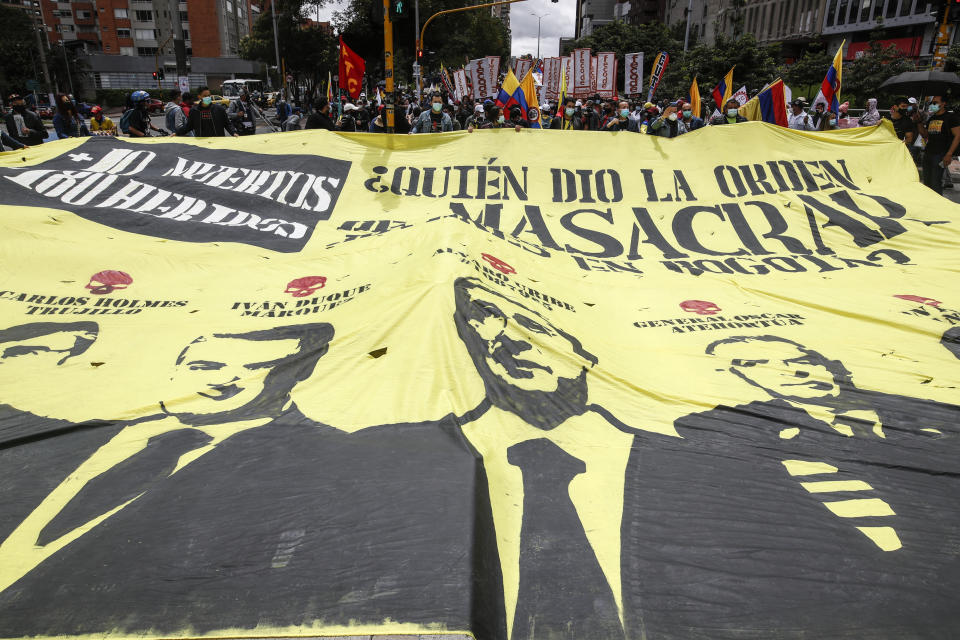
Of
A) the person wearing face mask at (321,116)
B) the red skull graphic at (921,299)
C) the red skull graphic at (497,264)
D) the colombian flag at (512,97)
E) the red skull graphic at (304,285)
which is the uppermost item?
the colombian flag at (512,97)

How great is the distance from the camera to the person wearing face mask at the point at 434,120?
39.4ft

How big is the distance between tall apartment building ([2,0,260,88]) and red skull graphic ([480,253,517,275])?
257 ft

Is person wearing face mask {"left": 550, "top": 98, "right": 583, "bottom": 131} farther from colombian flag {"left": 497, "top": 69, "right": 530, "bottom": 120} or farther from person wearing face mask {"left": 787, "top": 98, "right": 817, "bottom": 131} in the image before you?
person wearing face mask {"left": 787, "top": 98, "right": 817, "bottom": 131}

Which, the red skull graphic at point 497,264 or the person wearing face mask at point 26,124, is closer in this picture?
the red skull graphic at point 497,264

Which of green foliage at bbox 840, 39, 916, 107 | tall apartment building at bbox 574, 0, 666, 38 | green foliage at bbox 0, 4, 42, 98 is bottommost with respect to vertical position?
green foliage at bbox 840, 39, 916, 107

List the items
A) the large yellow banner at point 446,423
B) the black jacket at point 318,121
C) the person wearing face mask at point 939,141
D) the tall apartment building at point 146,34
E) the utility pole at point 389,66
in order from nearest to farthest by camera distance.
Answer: the large yellow banner at point 446,423
the person wearing face mask at point 939,141
the black jacket at point 318,121
the utility pole at point 389,66
the tall apartment building at point 146,34

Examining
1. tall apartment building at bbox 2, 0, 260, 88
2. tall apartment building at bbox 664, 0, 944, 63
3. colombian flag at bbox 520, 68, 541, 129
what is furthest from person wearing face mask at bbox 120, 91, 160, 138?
tall apartment building at bbox 2, 0, 260, 88

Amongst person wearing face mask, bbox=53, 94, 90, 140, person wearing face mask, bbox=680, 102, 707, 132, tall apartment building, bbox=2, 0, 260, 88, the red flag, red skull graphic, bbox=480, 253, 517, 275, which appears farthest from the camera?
tall apartment building, bbox=2, 0, 260, 88

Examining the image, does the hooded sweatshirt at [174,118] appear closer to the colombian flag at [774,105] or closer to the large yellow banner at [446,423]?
the large yellow banner at [446,423]

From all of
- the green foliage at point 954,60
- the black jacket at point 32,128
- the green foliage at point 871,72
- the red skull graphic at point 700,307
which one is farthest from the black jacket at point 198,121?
the green foliage at point 954,60

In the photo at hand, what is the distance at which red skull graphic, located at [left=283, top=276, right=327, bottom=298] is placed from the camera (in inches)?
170

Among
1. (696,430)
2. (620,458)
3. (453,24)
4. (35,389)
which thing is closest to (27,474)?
(35,389)

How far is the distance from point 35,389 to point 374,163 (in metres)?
4.67

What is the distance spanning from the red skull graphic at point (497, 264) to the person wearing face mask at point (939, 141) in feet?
30.8
